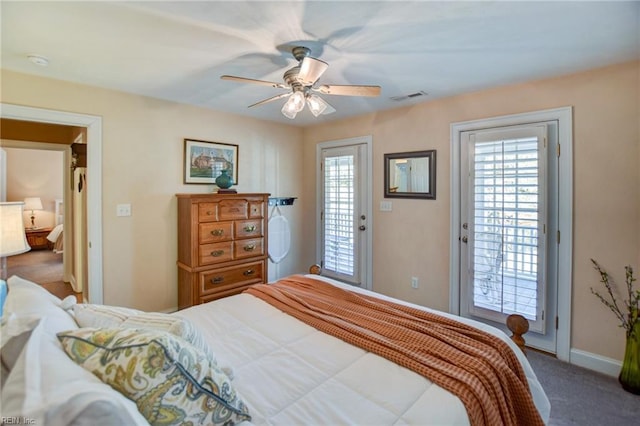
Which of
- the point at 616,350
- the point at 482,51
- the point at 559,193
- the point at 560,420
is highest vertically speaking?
the point at 482,51

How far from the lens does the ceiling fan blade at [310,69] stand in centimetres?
180

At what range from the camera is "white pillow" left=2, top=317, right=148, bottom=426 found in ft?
2.00

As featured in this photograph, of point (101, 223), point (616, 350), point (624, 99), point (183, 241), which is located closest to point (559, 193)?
point (624, 99)

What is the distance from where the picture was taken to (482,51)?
2.14 meters

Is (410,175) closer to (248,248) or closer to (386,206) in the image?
→ (386,206)

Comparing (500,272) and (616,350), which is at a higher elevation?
(500,272)

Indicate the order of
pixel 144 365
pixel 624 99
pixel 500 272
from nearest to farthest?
pixel 144 365 < pixel 624 99 < pixel 500 272

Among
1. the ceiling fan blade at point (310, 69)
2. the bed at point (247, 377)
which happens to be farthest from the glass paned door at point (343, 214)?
the bed at point (247, 377)

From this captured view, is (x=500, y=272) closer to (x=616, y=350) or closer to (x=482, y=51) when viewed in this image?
(x=616, y=350)

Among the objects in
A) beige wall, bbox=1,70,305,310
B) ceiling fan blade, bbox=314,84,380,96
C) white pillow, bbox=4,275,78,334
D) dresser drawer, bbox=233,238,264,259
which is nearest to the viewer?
white pillow, bbox=4,275,78,334

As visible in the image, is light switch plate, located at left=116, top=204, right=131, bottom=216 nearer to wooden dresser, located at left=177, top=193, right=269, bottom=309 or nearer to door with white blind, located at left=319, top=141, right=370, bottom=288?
wooden dresser, located at left=177, top=193, right=269, bottom=309

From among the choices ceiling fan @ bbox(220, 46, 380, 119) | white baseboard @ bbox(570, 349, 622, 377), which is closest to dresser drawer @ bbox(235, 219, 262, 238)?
ceiling fan @ bbox(220, 46, 380, 119)

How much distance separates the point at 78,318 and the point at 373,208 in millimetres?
3155

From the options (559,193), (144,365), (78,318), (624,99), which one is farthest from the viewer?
(559,193)
